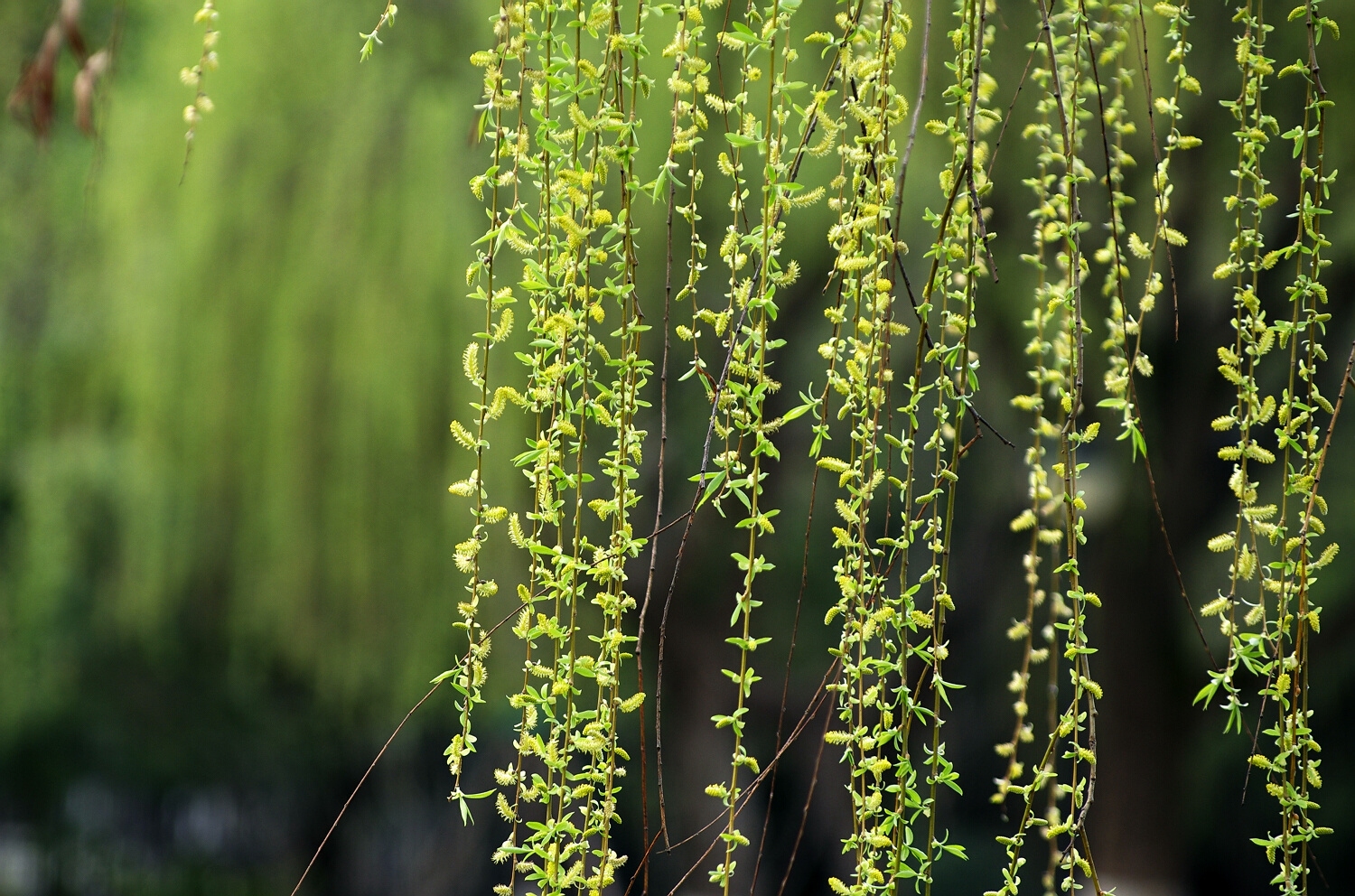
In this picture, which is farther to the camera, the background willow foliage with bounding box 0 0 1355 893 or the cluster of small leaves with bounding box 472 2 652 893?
the background willow foliage with bounding box 0 0 1355 893

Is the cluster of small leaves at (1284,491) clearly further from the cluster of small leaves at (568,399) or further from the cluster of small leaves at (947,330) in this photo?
the cluster of small leaves at (568,399)

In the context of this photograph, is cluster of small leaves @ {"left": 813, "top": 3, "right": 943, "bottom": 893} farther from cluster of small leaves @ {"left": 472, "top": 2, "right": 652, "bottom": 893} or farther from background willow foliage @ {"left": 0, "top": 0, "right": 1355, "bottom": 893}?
background willow foliage @ {"left": 0, "top": 0, "right": 1355, "bottom": 893}

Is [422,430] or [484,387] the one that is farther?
[422,430]

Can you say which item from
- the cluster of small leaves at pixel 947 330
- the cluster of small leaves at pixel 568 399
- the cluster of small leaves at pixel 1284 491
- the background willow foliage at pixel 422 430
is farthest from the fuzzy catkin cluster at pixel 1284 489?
the background willow foliage at pixel 422 430

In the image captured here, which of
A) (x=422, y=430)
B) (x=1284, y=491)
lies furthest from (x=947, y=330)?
(x=422, y=430)

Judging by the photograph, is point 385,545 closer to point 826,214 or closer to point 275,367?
point 275,367

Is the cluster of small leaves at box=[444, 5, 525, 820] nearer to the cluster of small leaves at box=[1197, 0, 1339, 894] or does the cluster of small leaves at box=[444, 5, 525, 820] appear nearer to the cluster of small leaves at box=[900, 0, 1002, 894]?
the cluster of small leaves at box=[900, 0, 1002, 894]

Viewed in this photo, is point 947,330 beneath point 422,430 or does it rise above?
above

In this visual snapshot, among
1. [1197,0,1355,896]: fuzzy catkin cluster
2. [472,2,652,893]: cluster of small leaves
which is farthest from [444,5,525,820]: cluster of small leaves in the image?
[1197,0,1355,896]: fuzzy catkin cluster

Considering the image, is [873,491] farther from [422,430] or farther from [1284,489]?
[422,430]

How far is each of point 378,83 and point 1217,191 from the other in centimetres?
208

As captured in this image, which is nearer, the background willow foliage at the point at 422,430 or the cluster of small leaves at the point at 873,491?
the cluster of small leaves at the point at 873,491

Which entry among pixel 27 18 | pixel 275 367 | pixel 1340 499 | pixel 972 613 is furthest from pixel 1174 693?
pixel 27 18

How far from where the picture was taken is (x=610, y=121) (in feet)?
2.34
